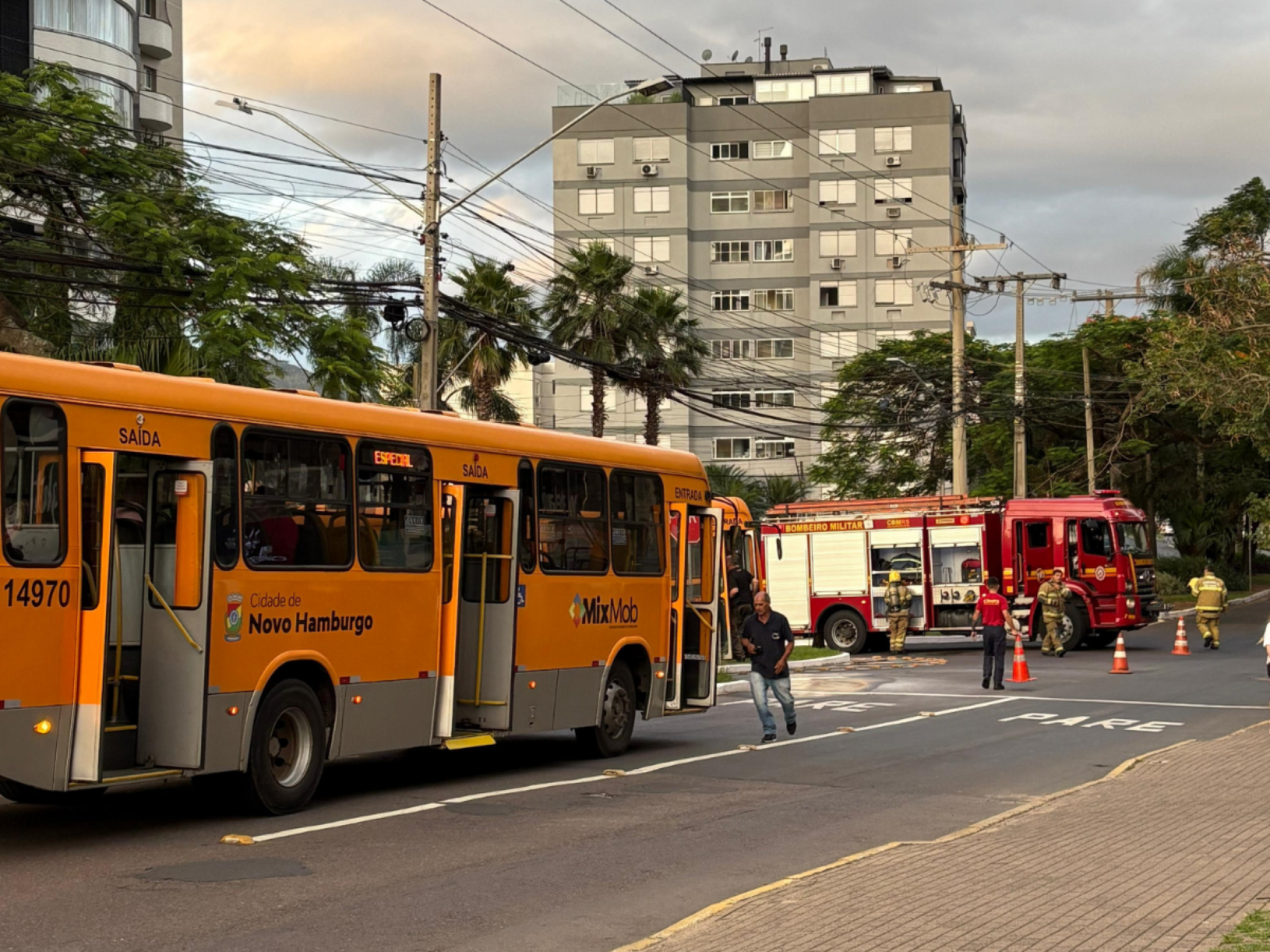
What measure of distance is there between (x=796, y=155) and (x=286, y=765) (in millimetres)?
75383

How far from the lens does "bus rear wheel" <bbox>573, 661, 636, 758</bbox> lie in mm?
15891

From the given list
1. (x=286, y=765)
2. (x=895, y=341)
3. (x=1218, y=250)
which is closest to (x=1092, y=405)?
(x=895, y=341)

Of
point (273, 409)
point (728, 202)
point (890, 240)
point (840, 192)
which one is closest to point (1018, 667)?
point (273, 409)

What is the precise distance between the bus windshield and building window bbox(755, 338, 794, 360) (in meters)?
48.7

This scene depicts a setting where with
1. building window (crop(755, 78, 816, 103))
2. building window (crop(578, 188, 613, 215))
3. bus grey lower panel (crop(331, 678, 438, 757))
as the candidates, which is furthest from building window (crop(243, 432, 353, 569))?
building window (crop(755, 78, 816, 103))

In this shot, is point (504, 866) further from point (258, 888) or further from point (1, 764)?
point (1, 764)

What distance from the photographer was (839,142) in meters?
83.1

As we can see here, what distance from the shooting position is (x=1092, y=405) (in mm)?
54406

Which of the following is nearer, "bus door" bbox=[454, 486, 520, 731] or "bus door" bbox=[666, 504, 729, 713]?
"bus door" bbox=[454, 486, 520, 731]

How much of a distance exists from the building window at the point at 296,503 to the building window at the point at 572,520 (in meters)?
2.80

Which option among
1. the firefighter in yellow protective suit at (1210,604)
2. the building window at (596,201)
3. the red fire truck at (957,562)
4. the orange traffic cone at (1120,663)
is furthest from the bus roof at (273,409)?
the building window at (596,201)

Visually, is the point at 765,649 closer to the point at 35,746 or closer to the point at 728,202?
the point at 35,746

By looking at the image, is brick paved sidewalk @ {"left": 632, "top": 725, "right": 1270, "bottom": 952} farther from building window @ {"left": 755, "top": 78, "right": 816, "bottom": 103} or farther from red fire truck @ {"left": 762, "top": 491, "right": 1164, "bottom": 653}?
building window @ {"left": 755, "top": 78, "right": 816, "bottom": 103}

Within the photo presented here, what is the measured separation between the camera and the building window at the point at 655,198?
275 ft
